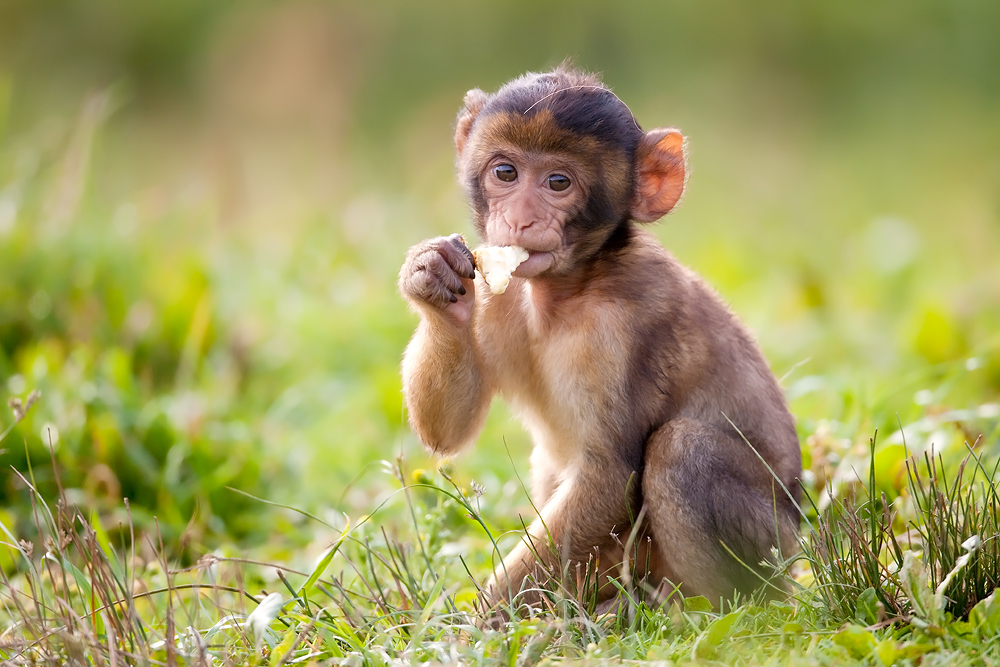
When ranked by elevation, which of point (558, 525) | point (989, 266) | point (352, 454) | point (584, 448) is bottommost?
point (352, 454)

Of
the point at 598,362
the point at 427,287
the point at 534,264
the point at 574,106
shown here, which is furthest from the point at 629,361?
the point at 574,106

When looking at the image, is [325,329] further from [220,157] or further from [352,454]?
[220,157]

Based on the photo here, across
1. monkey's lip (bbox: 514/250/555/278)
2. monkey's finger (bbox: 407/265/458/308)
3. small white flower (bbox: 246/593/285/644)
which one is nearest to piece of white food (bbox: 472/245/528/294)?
monkey's lip (bbox: 514/250/555/278)

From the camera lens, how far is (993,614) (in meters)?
3.49

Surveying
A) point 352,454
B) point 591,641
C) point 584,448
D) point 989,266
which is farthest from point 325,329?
point 989,266

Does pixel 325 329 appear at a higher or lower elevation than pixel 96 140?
lower

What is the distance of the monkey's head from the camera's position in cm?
431

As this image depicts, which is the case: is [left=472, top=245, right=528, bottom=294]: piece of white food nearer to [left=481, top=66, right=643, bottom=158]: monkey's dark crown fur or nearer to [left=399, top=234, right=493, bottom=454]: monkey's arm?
[left=399, top=234, right=493, bottom=454]: monkey's arm

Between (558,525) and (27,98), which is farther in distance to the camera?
(27,98)

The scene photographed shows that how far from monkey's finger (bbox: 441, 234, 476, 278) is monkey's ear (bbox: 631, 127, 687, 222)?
80 cm

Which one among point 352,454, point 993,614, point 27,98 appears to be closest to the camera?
point 993,614

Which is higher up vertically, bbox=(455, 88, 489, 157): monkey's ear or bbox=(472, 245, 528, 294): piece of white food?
bbox=(455, 88, 489, 157): monkey's ear

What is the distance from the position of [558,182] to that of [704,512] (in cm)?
147

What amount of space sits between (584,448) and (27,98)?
42.7 ft
